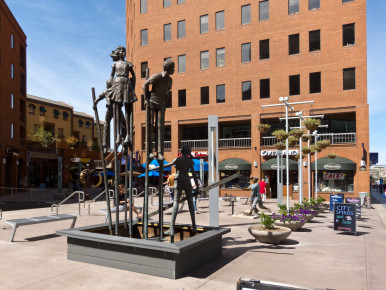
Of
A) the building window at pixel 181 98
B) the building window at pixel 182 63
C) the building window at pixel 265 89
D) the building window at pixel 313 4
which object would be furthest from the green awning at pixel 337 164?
the building window at pixel 182 63

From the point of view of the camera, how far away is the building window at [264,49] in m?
30.8

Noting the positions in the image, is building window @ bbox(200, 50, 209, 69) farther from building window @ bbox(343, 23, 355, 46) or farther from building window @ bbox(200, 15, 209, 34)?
building window @ bbox(343, 23, 355, 46)

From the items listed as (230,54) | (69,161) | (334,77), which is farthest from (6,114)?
(334,77)

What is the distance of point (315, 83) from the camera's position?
28.6 m

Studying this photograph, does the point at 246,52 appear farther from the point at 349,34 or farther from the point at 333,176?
the point at 333,176

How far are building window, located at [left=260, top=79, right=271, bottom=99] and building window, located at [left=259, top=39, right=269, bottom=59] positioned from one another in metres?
2.33

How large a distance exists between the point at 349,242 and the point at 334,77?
21.2 meters

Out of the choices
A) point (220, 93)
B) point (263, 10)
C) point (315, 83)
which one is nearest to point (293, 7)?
point (263, 10)

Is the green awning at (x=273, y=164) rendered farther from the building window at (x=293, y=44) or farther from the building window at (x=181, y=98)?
the building window at (x=181, y=98)

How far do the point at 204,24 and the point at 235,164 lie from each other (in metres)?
15.0

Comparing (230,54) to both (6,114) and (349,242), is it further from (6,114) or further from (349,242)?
(349,242)

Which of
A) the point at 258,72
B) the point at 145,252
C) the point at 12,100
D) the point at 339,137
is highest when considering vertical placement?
the point at 258,72

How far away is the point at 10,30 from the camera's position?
110 feet

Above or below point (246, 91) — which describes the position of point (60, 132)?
below
